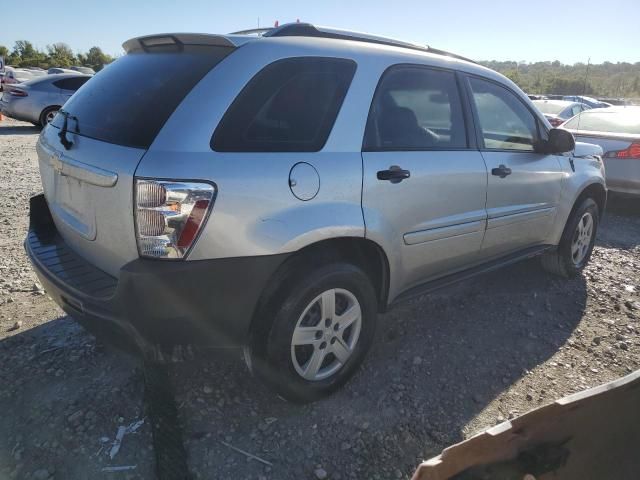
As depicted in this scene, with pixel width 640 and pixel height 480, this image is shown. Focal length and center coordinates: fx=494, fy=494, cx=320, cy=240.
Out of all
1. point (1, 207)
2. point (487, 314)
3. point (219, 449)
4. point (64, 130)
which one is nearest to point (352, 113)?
point (64, 130)

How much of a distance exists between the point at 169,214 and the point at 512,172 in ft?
8.33

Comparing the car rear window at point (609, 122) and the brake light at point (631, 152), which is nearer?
the brake light at point (631, 152)

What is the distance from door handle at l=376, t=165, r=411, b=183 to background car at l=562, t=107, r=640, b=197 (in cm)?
540

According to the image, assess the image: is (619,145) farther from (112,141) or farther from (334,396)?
(112,141)

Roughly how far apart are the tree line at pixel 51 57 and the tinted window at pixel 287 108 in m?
50.9

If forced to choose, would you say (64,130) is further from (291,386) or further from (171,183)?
(291,386)

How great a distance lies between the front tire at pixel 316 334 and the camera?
235 cm

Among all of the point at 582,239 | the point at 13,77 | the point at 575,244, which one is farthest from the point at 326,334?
the point at 13,77

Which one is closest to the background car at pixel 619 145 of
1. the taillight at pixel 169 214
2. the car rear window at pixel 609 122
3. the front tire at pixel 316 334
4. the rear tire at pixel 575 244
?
the car rear window at pixel 609 122

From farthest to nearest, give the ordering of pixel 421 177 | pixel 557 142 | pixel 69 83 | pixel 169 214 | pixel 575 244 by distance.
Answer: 1. pixel 69 83
2. pixel 575 244
3. pixel 557 142
4. pixel 421 177
5. pixel 169 214

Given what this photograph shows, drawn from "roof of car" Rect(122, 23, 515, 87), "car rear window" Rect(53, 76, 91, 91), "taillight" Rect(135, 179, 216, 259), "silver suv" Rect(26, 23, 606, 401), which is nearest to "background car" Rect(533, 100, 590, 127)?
"roof of car" Rect(122, 23, 515, 87)

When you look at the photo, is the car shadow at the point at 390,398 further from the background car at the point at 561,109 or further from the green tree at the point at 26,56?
the green tree at the point at 26,56

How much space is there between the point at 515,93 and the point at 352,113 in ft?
6.13

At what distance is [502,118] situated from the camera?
3648 mm
